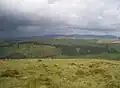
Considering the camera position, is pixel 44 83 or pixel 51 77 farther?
pixel 51 77

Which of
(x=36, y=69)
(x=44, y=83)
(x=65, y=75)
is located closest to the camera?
(x=44, y=83)

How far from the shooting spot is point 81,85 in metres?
24.2

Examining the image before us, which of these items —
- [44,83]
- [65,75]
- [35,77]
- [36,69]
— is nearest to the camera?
[44,83]

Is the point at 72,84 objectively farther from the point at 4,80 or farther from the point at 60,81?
the point at 4,80

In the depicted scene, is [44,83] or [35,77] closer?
[44,83]

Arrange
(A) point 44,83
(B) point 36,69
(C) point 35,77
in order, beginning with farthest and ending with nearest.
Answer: (B) point 36,69 < (C) point 35,77 < (A) point 44,83

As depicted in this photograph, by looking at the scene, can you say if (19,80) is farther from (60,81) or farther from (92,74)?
(92,74)

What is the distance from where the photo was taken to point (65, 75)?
28.7 meters

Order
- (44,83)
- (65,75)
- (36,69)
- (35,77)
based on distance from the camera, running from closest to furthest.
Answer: (44,83), (35,77), (65,75), (36,69)

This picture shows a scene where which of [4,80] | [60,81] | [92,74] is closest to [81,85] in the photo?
[60,81]

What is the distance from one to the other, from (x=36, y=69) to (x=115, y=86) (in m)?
12.4

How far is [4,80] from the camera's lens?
25359mm

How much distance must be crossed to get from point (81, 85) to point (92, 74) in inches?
250

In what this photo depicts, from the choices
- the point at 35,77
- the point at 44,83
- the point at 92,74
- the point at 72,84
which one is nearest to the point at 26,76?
the point at 35,77
